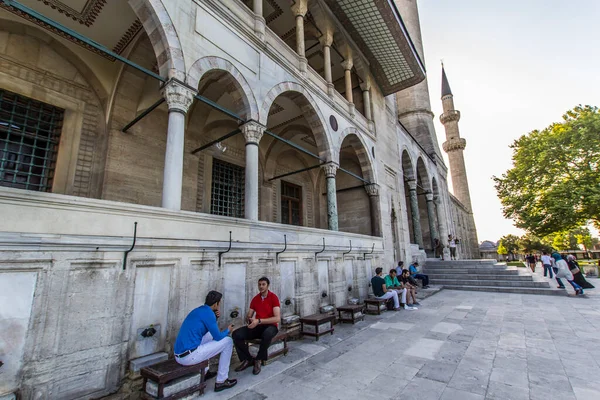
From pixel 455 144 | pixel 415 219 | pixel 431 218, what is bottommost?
pixel 415 219

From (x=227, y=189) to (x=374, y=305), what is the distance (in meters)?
6.23

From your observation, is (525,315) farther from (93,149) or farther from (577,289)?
(93,149)

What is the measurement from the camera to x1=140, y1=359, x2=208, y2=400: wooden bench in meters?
2.90

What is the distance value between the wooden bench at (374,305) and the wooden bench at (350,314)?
2.23ft

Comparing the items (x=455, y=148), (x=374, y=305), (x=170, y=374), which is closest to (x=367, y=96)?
(x=374, y=305)

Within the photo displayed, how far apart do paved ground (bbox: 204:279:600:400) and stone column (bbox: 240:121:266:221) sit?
2.75 m

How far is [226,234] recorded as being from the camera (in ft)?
15.9

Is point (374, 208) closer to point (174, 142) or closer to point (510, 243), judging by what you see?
point (174, 142)

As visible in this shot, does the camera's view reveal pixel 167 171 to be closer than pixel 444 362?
No

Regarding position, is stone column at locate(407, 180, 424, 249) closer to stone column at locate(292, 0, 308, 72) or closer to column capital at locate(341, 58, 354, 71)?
column capital at locate(341, 58, 354, 71)

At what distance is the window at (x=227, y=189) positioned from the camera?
9602 mm

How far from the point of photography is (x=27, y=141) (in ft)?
20.8

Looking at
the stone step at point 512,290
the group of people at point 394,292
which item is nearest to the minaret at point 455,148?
the stone step at point 512,290

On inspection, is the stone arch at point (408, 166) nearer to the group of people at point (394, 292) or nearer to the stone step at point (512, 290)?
the stone step at point (512, 290)
